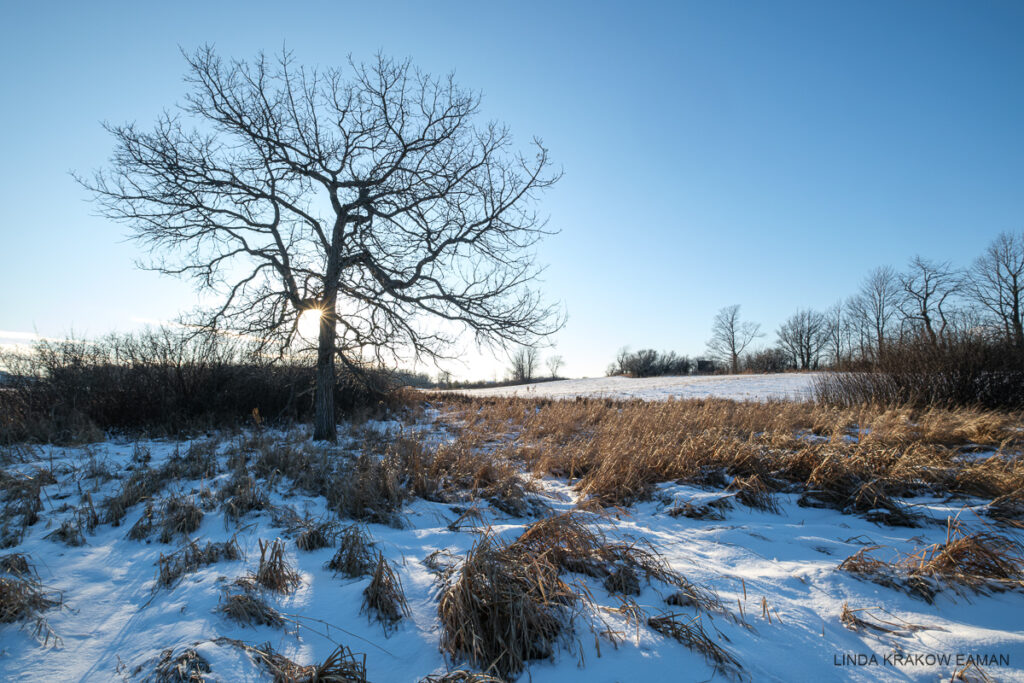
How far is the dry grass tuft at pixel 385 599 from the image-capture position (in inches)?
110

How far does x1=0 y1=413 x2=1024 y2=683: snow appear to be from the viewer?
237cm

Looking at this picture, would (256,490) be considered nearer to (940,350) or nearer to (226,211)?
(226,211)

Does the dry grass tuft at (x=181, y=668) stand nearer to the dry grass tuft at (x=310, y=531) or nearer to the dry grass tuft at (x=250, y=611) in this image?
the dry grass tuft at (x=250, y=611)

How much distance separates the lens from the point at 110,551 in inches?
154

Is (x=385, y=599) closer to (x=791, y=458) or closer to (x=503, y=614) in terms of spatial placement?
(x=503, y=614)

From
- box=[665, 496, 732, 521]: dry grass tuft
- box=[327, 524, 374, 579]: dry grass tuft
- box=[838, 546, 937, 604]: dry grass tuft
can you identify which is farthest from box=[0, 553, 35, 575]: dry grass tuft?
box=[838, 546, 937, 604]: dry grass tuft

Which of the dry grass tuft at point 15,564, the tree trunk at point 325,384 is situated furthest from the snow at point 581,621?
the tree trunk at point 325,384

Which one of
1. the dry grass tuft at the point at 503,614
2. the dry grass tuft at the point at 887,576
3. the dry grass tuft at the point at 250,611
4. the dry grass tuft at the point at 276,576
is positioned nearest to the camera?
the dry grass tuft at the point at 503,614

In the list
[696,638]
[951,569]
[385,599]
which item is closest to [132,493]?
[385,599]

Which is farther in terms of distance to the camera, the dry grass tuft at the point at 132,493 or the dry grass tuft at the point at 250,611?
the dry grass tuft at the point at 132,493

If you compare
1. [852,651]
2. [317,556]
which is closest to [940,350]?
[852,651]

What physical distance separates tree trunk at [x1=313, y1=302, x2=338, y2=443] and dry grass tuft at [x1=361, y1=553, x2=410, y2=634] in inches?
237

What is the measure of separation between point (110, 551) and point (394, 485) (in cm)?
250

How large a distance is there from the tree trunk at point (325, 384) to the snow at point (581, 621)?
412 centimetres
